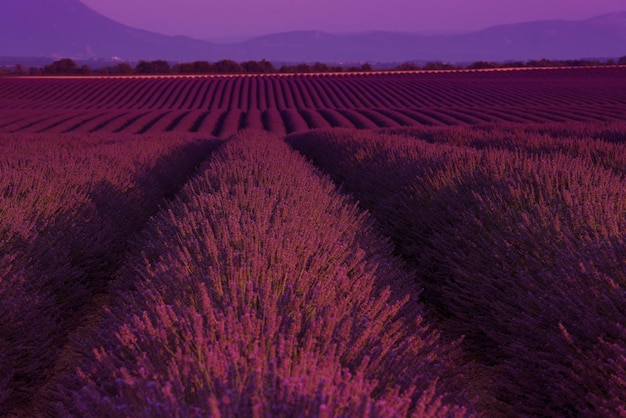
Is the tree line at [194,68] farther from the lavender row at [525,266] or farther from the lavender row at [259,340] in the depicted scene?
the lavender row at [259,340]

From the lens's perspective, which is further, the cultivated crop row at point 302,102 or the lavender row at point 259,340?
the cultivated crop row at point 302,102

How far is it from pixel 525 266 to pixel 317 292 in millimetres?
1491

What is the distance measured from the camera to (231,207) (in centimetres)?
409

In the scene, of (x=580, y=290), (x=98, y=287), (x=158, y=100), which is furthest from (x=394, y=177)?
(x=158, y=100)

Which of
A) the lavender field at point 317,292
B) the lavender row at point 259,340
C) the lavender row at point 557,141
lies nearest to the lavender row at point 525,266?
the lavender field at point 317,292

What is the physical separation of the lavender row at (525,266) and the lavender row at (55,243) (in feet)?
8.72

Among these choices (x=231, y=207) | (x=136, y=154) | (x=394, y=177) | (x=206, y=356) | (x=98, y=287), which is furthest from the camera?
(x=136, y=154)

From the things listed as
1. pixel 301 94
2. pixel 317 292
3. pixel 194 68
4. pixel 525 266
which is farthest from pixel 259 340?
pixel 194 68

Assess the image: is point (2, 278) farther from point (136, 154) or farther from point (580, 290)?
point (136, 154)

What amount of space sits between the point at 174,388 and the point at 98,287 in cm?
352

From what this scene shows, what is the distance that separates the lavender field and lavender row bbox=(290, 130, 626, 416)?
2cm

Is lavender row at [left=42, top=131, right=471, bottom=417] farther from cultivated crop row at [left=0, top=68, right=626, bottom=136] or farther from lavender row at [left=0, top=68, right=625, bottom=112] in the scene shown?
lavender row at [left=0, top=68, right=625, bottom=112]

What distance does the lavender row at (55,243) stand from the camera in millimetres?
3133

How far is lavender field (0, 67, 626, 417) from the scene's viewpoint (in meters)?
1.95
